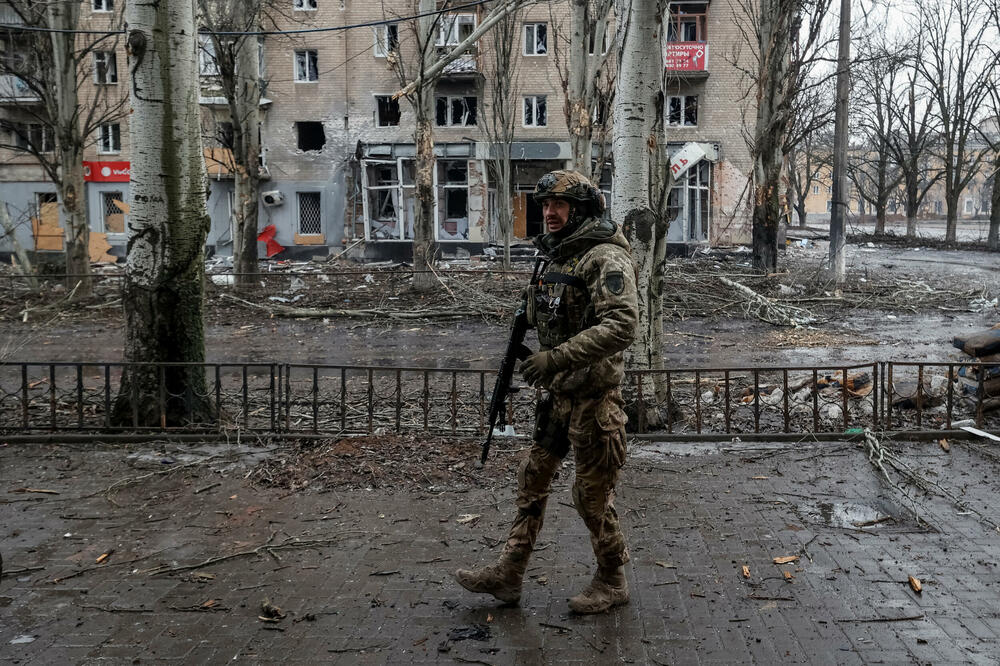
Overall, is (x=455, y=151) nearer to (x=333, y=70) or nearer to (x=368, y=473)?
(x=333, y=70)

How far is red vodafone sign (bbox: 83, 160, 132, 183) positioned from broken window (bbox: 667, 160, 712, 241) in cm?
2156

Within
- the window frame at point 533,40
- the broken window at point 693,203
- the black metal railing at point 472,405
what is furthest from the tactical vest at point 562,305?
the window frame at point 533,40

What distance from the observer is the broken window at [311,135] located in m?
33.3

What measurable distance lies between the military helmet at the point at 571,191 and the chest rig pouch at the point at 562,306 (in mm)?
282

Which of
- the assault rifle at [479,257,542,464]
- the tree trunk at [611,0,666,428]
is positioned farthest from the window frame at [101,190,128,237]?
the assault rifle at [479,257,542,464]

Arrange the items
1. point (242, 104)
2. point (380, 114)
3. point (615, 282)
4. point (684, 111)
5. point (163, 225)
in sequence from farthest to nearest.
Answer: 1. point (684, 111)
2. point (380, 114)
3. point (242, 104)
4. point (163, 225)
5. point (615, 282)

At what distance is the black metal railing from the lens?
22.9ft

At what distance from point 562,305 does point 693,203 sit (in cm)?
3069

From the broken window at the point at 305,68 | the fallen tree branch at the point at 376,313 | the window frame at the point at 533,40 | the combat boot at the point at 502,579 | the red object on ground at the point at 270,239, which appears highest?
the window frame at the point at 533,40

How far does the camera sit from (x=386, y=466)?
6219 millimetres

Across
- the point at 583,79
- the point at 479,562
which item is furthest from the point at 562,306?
the point at 583,79

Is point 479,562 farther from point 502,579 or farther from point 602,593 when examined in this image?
point 602,593

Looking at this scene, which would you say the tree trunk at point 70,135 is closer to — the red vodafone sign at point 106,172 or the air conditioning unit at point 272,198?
the air conditioning unit at point 272,198

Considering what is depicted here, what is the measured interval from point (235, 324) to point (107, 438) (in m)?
8.97
